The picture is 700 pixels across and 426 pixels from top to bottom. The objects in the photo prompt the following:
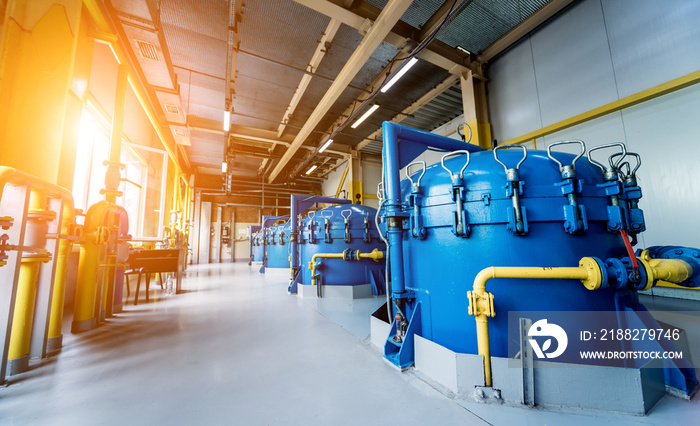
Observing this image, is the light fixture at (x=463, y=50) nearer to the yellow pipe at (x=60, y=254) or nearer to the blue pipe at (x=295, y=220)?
the blue pipe at (x=295, y=220)

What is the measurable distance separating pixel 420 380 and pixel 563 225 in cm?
162

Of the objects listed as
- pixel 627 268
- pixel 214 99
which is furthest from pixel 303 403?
pixel 214 99

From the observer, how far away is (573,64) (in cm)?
552

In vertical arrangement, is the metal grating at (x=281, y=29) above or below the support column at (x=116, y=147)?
above

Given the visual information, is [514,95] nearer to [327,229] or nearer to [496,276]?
[327,229]

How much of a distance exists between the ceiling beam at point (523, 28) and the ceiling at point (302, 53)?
0.02m

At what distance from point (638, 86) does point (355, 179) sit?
9.18m

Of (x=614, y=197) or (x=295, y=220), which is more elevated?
(x=295, y=220)

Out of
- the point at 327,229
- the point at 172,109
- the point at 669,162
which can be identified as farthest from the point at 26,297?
the point at 669,162

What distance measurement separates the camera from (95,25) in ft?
12.4

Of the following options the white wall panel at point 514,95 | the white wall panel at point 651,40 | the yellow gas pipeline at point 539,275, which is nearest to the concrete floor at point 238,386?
the yellow gas pipeline at point 539,275

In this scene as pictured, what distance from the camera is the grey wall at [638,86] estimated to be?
421 centimetres

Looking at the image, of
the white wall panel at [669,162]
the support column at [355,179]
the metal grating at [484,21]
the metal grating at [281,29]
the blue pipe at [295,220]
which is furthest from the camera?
the support column at [355,179]

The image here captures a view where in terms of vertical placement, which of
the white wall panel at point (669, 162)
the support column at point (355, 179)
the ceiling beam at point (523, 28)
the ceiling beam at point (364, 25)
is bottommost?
the white wall panel at point (669, 162)
